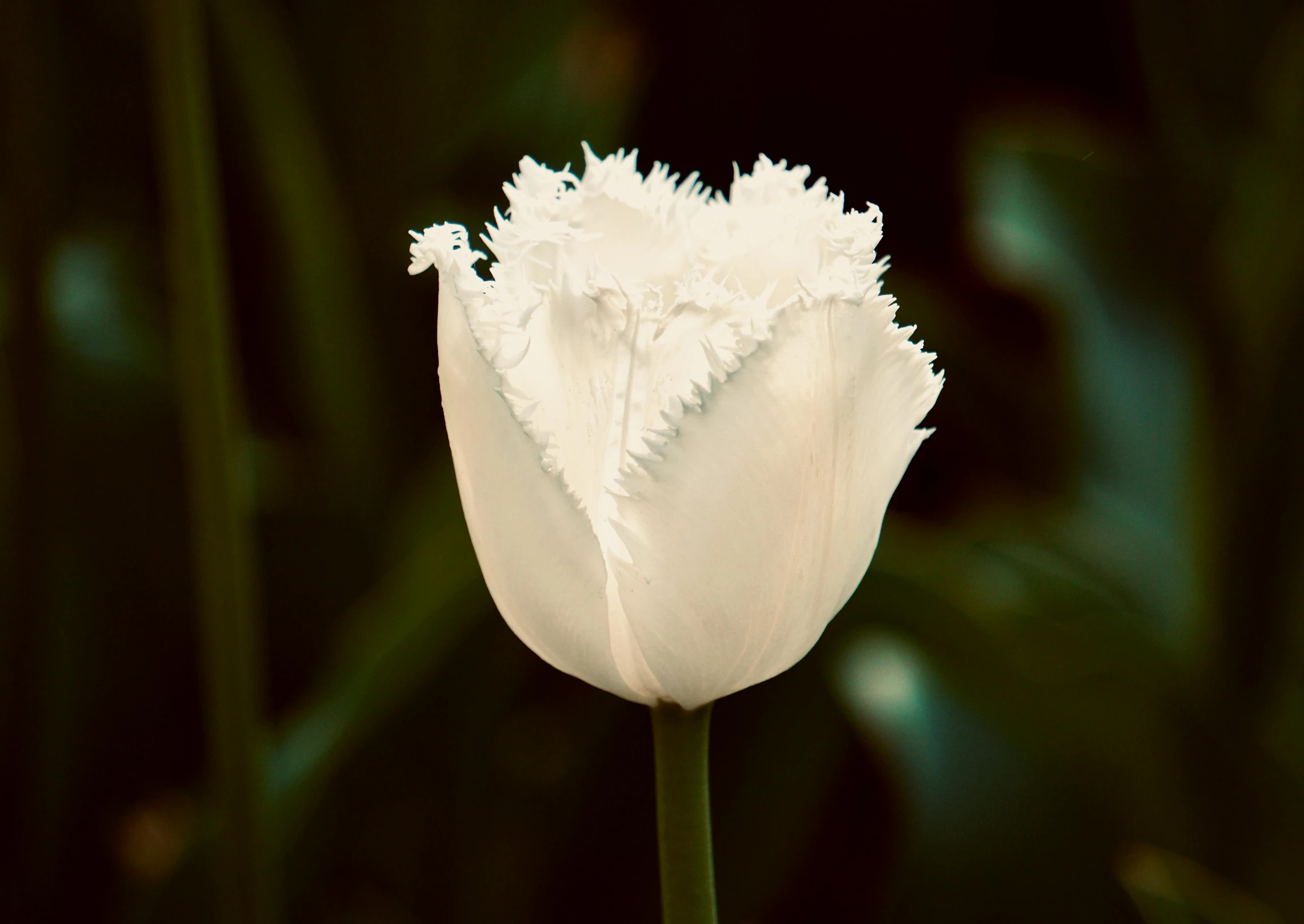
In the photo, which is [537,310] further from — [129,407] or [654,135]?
[654,135]

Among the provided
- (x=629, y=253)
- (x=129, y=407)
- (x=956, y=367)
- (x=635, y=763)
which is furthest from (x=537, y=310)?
(x=956, y=367)

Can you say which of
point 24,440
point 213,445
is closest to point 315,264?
point 24,440

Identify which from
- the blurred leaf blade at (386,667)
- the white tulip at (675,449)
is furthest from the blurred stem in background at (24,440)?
the white tulip at (675,449)

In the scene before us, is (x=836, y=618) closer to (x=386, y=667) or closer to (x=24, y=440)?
(x=386, y=667)

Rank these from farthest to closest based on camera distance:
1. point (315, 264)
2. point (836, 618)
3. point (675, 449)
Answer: point (315, 264)
point (836, 618)
point (675, 449)

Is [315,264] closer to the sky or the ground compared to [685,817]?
closer to the sky

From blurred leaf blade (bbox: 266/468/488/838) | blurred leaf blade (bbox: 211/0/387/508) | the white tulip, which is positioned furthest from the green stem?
blurred leaf blade (bbox: 211/0/387/508)

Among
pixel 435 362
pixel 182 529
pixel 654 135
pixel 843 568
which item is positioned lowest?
pixel 843 568
